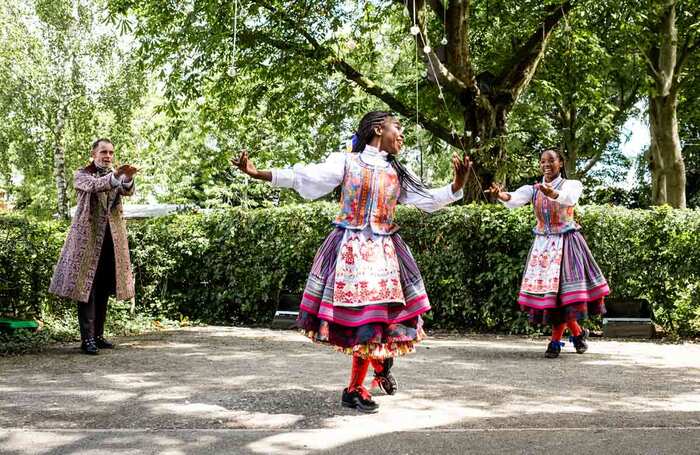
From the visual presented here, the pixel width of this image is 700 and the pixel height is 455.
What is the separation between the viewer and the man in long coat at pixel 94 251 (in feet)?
26.0

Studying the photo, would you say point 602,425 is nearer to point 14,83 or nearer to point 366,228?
point 366,228

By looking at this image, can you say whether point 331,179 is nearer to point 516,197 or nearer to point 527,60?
point 516,197

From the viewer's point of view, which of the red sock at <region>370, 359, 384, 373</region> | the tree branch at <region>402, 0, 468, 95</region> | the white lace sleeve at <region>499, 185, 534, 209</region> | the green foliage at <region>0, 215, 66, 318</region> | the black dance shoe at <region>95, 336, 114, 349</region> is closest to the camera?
the red sock at <region>370, 359, 384, 373</region>

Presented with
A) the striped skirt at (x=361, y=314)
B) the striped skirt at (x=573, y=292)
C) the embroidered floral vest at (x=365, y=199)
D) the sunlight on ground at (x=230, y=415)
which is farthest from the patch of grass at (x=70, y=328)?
the striped skirt at (x=573, y=292)

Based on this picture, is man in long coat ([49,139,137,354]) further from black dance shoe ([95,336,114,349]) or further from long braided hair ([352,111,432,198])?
long braided hair ([352,111,432,198])

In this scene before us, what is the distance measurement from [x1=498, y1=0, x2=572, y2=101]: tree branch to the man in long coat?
857 centimetres

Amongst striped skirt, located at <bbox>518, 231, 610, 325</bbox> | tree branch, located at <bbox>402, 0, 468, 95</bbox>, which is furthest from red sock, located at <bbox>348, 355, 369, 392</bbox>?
tree branch, located at <bbox>402, 0, 468, 95</bbox>

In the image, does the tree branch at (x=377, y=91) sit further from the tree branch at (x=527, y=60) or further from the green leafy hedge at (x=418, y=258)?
the green leafy hedge at (x=418, y=258)

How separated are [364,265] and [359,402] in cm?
89

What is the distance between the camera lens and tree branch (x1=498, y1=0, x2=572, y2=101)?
1451cm

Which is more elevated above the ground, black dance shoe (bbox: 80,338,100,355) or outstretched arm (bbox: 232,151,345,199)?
outstretched arm (bbox: 232,151,345,199)

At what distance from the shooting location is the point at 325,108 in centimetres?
1658

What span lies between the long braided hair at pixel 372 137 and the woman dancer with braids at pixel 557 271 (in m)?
2.59

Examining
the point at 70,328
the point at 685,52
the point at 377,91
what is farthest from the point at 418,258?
the point at 685,52
